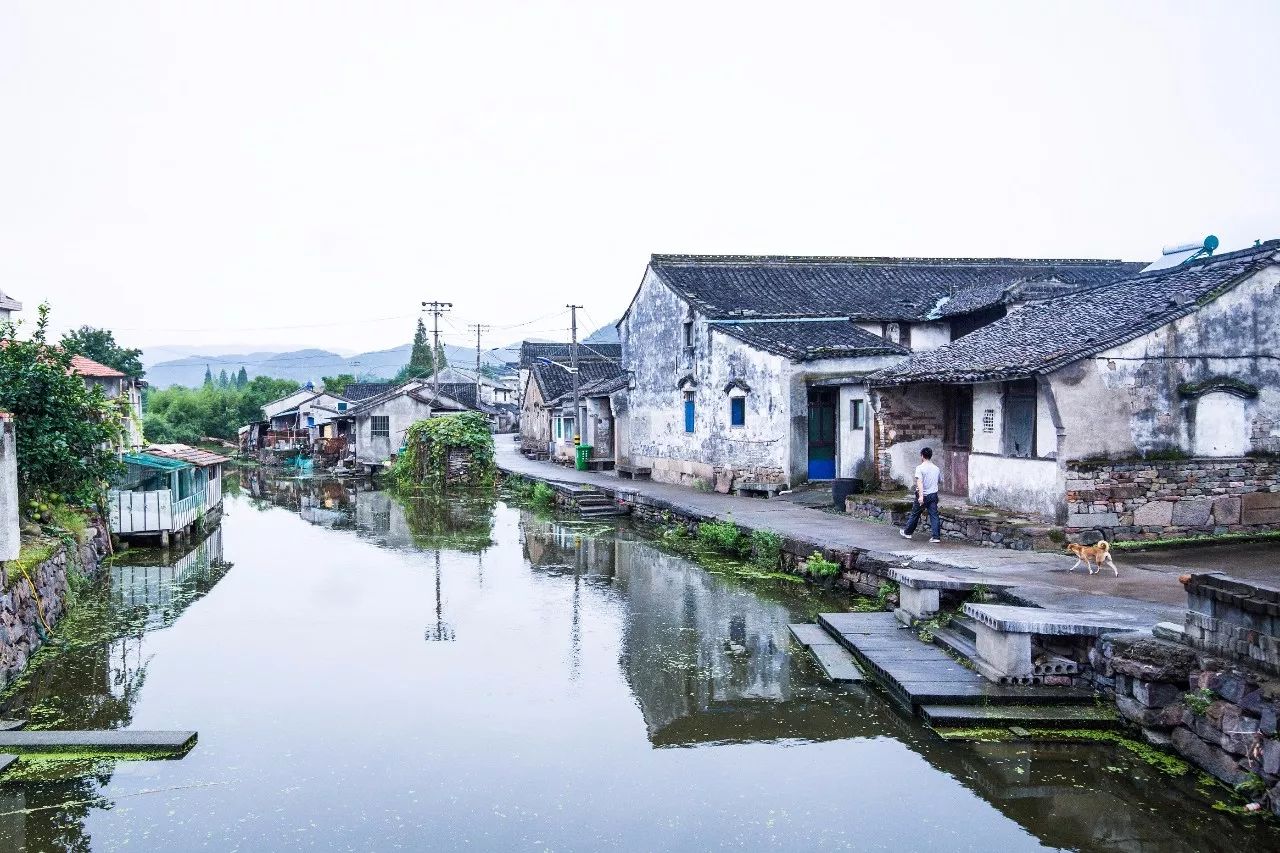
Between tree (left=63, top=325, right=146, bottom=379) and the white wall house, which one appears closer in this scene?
the white wall house

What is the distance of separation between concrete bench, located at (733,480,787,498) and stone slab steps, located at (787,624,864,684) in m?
9.66

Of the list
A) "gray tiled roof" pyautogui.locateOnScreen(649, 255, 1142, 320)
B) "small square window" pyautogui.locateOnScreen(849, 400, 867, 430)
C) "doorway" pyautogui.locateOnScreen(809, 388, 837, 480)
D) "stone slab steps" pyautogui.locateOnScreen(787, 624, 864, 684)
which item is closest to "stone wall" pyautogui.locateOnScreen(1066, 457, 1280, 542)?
"stone slab steps" pyautogui.locateOnScreen(787, 624, 864, 684)

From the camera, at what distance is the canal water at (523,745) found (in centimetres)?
643

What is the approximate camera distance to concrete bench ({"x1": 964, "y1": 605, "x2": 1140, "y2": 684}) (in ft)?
26.8

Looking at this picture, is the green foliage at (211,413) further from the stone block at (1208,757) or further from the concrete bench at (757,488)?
the stone block at (1208,757)

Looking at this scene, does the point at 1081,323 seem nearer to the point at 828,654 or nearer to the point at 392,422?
the point at 828,654

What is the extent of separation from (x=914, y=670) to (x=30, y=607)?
9510 millimetres

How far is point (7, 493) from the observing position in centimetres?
921

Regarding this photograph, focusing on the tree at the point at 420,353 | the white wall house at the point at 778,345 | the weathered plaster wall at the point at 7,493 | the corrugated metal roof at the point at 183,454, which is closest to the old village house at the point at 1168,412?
the white wall house at the point at 778,345

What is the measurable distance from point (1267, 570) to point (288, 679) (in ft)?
34.6

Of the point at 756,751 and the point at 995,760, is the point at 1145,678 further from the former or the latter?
the point at 756,751

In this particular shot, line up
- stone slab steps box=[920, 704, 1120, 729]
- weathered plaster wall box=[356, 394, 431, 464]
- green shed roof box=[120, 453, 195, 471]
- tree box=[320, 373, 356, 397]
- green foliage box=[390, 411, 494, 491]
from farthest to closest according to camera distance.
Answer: tree box=[320, 373, 356, 397], weathered plaster wall box=[356, 394, 431, 464], green foliage box=[390, 411, 494, 491], green shed roof box=[120, 453, 195, 471], stone slab steps box=[920, 704, 1120, 729]

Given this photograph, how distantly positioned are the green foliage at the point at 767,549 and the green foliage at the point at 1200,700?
8.30 meters

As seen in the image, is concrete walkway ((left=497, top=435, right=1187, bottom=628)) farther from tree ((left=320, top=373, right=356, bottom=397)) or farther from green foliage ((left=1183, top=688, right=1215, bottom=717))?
tree ((left=320, top=373, right=356, bottom=397))
